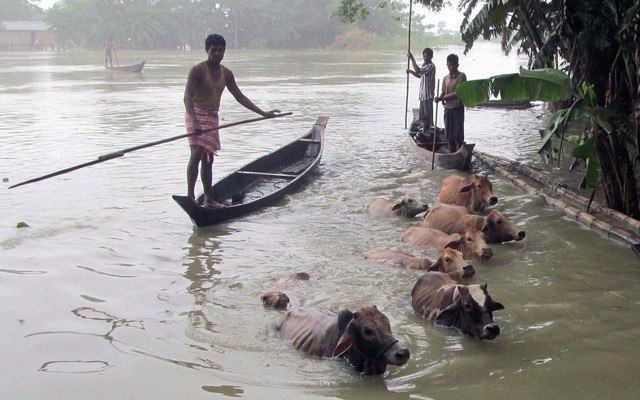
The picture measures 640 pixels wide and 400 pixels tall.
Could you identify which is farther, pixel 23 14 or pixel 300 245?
pixel 23 14

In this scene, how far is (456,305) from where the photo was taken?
17.2 feet

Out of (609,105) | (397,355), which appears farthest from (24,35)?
(397,355)

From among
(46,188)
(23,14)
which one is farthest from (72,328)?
(23,14)

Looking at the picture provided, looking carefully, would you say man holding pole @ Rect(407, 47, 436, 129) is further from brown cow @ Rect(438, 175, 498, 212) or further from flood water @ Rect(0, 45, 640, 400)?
brown cow @ Rect(438, 175, 498, 212)

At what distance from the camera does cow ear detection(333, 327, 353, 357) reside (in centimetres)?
450

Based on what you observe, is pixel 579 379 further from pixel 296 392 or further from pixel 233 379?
pixel 233 379

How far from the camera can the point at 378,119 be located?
1877 cm

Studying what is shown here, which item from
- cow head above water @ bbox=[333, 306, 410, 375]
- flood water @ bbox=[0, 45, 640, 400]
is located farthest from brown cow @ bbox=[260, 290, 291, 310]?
cow head above water @ bbox=[333, 306, 410, 375]

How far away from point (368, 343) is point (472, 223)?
12.5ft

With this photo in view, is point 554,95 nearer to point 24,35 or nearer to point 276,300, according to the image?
point 276,300

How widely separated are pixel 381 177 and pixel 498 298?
5.66 m

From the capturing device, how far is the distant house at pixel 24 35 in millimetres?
62906

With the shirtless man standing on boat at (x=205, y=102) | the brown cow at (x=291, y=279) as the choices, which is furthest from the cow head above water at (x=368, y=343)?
the shirtless man standing on boat at (x=205, y=102)

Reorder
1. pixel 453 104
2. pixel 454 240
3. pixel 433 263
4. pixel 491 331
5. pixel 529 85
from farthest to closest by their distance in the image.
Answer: pixel 453 104, pixel 529 85, pixel 454 240, pixel 433 263, pixel 491 331
